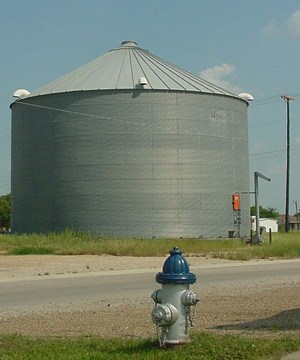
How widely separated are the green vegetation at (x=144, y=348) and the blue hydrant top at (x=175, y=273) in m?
0.75

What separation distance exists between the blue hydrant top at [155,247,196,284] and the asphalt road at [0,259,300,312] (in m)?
6.70

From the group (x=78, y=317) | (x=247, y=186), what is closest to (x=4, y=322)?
(x=78, y=317)

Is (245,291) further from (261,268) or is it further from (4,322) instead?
(261,268)

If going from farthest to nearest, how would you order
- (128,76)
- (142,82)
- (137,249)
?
1. (128,76)
2. (142,82)
3. (137,249)

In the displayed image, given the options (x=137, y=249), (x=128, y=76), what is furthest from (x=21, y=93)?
(x=137, y=249)

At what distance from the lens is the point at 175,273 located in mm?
8469

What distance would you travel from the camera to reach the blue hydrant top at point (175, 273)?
8.41 meters

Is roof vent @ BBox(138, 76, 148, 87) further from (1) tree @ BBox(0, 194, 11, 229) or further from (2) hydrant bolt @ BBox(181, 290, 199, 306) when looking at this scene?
(1) tree @ BBox(0, 194, 11, 229)

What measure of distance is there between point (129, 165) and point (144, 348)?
4245 cm

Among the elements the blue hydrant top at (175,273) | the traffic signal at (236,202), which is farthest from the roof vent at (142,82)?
the blue hydrant top at (175,273)

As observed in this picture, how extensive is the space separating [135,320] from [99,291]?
20.8 feet

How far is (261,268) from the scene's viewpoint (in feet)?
91.8

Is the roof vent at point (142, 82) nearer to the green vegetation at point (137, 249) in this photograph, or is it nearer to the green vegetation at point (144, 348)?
the green vegetation at point (137, 249)

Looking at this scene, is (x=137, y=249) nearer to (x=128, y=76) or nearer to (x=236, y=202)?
(x=236, y=202)
